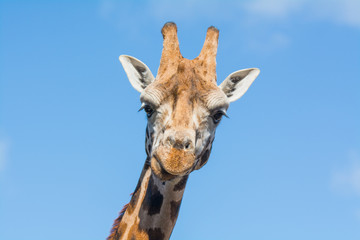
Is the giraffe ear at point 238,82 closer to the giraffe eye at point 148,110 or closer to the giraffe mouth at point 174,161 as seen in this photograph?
the giraffe eye at point 148,110

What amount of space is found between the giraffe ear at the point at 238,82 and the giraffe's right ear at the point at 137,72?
1.23m

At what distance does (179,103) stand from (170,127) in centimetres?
45

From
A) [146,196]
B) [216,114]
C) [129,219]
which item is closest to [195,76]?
[216,114]

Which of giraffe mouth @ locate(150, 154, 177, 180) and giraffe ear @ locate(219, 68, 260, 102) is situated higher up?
giraffe ear @ locate(219, 68, 260, 102)

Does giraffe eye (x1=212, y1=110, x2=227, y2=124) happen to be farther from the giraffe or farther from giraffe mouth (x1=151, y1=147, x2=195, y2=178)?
giraffe mouth (x1=151, y1=147, x2=195, y2=178)

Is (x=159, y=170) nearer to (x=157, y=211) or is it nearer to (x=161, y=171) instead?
(x=161, y=171)

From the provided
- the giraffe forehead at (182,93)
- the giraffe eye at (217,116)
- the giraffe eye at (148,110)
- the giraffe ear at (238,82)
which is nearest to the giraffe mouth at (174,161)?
the giraffe forehead at (182,93)

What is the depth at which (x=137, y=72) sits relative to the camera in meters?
8.05

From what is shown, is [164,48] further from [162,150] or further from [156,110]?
[162,150]

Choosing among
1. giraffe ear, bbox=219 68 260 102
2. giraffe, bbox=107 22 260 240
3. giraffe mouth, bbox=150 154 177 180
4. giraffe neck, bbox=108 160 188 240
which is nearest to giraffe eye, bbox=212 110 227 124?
giraffe, bbox=107 22 260 240

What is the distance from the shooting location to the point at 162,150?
6305 mm

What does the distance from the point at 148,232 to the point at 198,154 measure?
143 cm

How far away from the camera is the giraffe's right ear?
792 centimetres

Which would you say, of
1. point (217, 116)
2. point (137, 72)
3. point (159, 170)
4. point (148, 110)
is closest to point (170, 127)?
point (159, 170)
